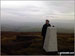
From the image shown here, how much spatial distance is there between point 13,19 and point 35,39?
3.43ft

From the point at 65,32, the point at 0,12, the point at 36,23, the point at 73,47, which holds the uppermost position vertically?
the point at 0,12

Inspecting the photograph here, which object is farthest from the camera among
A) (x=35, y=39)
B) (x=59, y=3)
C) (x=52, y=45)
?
(x=35, y=39)

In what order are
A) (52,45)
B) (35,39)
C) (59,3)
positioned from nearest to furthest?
(52,45), (59,3), (35,39)

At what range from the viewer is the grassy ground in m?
4.46

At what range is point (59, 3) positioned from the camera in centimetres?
454

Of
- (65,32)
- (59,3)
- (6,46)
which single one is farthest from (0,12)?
(65,32)

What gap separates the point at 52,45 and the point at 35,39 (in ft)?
2.83

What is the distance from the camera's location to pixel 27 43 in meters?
4.82

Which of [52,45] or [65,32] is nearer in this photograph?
[52,45]

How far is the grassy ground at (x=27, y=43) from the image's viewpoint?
446 centimetres

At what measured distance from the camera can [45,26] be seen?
461 cm

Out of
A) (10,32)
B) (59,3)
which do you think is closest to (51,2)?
(59,3)

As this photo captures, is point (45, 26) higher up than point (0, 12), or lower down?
lower down

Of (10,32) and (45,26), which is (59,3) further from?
(10,32)
